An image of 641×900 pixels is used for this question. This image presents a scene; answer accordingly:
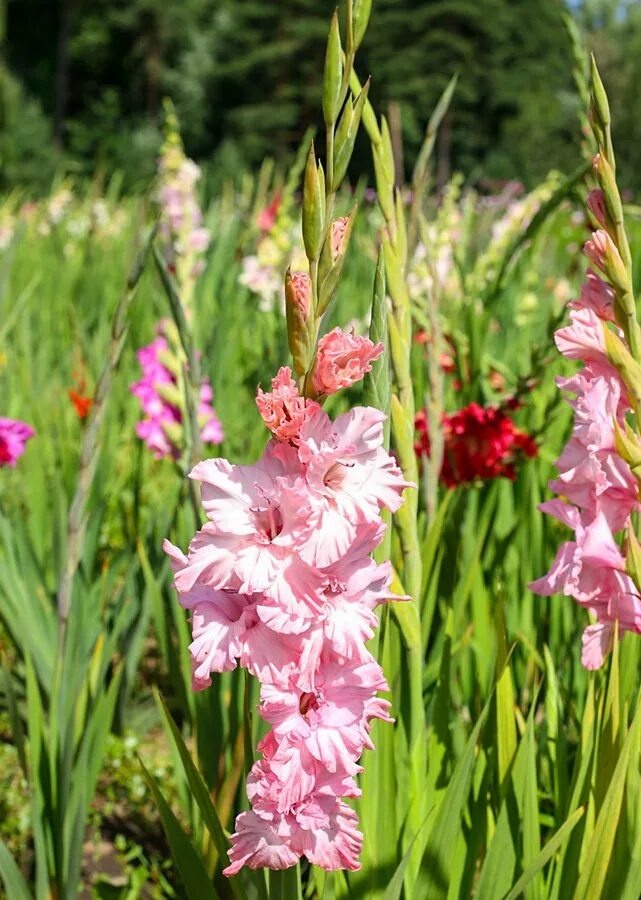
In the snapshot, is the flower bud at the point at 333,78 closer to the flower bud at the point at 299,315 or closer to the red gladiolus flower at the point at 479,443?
the flower bud at the point at 299,315

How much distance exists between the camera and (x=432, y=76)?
34.3 meters

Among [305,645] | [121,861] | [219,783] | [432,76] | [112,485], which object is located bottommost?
[121,861]

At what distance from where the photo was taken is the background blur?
29.3 metres

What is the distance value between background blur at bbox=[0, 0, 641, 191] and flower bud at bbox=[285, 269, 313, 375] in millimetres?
26889

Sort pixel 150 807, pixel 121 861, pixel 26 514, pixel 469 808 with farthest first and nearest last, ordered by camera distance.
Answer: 1. pixel 26 514
2. pixel 150 807
3. pixel 121 861
4. pixel 469 808

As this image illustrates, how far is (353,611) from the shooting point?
54 centimetres

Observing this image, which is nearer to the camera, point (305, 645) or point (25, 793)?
point (305, 645)

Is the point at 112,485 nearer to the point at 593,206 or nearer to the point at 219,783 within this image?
the point at 219,783

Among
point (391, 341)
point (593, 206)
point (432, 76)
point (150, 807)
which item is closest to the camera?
point (593, 206)

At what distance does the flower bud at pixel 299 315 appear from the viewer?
525mm

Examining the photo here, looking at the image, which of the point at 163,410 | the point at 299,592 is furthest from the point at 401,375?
the point at 163,410

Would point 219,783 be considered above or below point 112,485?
below

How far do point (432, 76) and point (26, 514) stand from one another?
35.4 meters

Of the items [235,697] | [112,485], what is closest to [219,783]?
[235,697]
